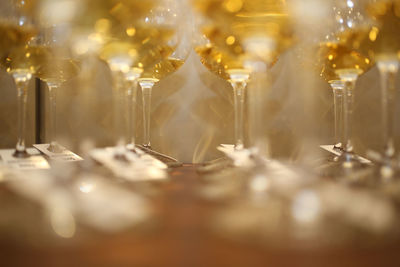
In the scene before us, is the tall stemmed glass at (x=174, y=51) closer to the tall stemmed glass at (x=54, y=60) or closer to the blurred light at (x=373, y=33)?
the tall stemmed glass at (x=54, y=60)

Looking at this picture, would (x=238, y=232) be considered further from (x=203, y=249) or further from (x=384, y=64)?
(x=384, y=64)

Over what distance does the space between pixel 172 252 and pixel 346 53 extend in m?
0.56

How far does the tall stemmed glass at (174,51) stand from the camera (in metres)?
0.66

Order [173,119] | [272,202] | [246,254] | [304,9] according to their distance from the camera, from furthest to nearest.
A: [173,119] → [304,9] → [272,202] → [246,254]

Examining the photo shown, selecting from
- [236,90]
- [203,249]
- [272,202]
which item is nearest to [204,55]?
[236,90]

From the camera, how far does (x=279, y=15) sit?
605 millimetres

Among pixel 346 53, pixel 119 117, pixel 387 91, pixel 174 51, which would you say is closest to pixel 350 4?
pixel 346 53

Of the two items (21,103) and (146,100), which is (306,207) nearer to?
(21,103)

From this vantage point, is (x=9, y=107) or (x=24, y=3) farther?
(x=9, y=107)

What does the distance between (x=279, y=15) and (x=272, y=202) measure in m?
0.34

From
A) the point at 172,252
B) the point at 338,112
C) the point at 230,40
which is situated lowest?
the point at 172,252

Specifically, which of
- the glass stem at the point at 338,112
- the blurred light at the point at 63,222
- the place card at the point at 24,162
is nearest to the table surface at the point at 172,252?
the blurred light at the point at 63,222

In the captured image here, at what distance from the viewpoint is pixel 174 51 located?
2.59 feet

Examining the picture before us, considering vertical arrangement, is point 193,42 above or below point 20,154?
above
